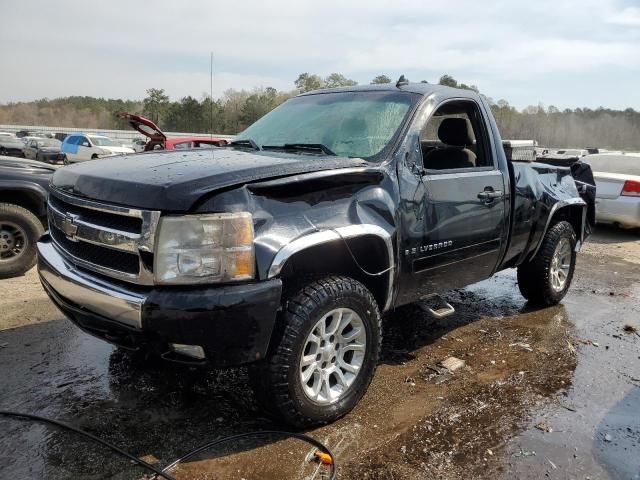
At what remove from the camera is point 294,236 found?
8.63 feet

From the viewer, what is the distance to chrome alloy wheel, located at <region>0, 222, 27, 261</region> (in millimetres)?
5531

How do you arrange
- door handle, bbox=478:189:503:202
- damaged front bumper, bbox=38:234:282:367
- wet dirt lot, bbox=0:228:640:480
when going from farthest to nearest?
door handle, bbox=478:189:503:202, wet dirt lot, bbox=0:228:640:480, damaged front bumper, bbox=38:234:282:367

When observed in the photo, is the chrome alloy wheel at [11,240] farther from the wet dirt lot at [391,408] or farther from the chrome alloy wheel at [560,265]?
the chrome alloy wheel at [560,265]

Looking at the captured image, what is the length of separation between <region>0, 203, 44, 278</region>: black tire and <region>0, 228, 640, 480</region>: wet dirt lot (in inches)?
32.1

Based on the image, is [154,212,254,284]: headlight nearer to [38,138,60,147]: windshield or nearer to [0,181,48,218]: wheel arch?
[0,181,48,218]: wheel arch

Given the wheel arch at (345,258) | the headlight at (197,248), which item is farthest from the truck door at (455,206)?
the headlight at (197,248)

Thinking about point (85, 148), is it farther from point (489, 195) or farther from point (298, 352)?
point (298, 352)

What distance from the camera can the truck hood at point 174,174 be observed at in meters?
2.44

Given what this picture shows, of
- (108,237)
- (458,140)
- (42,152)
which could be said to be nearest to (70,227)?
(108,237)

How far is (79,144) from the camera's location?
27.3 m

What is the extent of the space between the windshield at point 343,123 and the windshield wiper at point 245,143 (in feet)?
0.13

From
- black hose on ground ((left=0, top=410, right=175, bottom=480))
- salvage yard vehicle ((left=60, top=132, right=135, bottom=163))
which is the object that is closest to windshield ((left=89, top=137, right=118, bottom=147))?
salvage yard vehicle ((left=60, top=132, right=135, bottom=163))

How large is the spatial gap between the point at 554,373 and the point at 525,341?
0.64 metres

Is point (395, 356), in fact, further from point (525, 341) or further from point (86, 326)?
point (86, 326)
